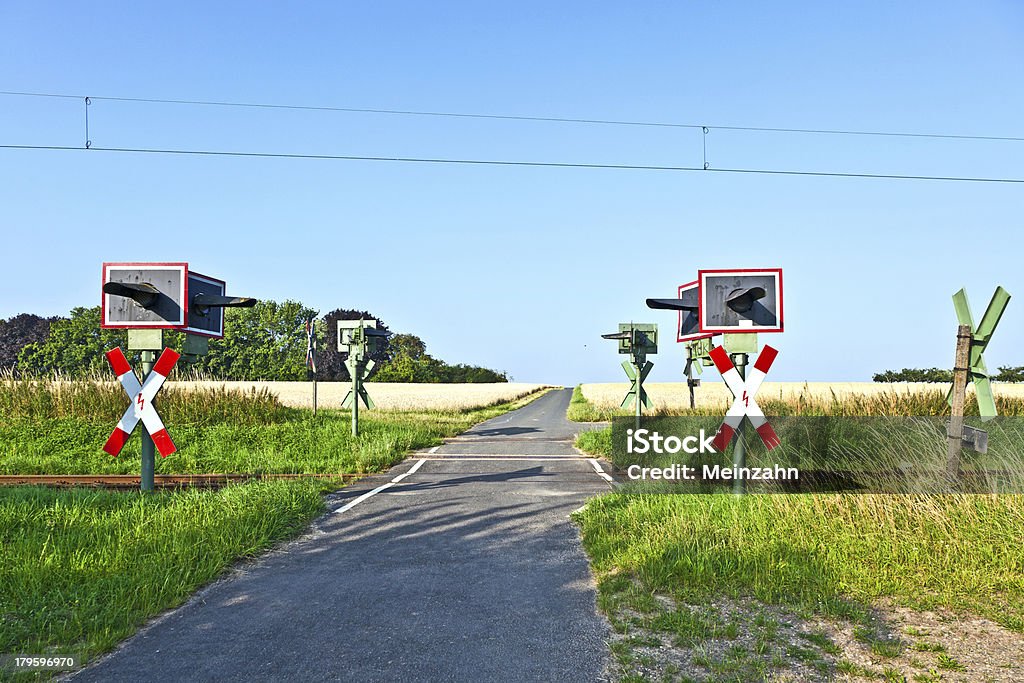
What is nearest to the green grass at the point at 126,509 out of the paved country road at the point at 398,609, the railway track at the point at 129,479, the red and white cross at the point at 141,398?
the paved country road at the point at 398,609

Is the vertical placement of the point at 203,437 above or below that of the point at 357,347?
below

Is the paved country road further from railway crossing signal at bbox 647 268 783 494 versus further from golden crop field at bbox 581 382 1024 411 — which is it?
golden crop field at bbox 581 382 1024 411

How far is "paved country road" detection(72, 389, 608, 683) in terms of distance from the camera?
14.0 ft

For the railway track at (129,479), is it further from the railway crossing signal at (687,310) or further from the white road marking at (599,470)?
the railway crossing signal at (687,310)

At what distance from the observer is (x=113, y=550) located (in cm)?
659

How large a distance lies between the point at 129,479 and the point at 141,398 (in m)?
4.60

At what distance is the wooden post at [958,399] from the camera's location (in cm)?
946

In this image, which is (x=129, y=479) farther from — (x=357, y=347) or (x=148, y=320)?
(x=357, y=347)

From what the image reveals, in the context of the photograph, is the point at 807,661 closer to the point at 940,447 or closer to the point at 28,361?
the point at 940,447

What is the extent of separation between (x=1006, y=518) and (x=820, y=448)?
5156 millimetres

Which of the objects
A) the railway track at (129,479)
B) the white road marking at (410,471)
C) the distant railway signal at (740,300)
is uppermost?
the distant railway signal at (740,300)

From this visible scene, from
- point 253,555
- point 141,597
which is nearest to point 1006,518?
point 253,555

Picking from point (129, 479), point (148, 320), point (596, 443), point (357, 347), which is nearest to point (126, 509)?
point (148, 320)

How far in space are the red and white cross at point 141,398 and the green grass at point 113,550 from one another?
79 cm
